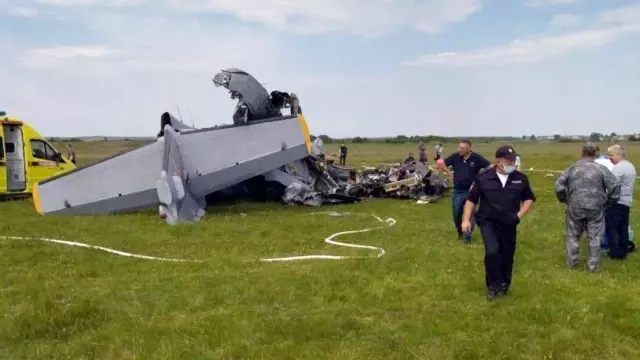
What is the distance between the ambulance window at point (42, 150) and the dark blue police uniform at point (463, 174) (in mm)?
13761

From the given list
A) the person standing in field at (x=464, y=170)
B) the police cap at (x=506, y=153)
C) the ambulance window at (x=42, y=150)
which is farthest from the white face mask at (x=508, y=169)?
the ambulance window at (x=42, y=150)

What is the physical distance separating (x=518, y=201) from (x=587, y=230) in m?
1.93

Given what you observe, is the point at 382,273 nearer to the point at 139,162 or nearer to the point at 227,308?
the point at 227,308

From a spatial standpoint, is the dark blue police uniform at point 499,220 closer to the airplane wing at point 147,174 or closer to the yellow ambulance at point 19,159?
the airplane wing at point 147,174

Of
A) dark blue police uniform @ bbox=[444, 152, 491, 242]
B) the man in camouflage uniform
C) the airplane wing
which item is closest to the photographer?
the man in camouflage uniform

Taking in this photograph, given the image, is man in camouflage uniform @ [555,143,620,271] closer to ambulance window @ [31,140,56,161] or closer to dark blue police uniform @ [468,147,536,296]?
dark blue police uniform @ [468,147,536,296]

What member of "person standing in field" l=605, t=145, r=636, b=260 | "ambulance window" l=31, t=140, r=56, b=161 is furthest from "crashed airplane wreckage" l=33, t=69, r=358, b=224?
"person standing in field" l=605, t=145, r=636, b=260

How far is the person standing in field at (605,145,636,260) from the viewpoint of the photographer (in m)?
9.42

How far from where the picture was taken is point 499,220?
23.4 feet

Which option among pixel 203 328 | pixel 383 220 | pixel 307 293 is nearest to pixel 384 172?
pixel 383 220

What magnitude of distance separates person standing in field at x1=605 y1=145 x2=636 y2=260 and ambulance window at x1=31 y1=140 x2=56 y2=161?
16499mm

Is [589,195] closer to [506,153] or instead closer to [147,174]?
[506,153]

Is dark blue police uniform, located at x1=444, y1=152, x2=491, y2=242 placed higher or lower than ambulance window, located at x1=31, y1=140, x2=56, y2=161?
lower

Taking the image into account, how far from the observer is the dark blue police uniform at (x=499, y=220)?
709 cm
